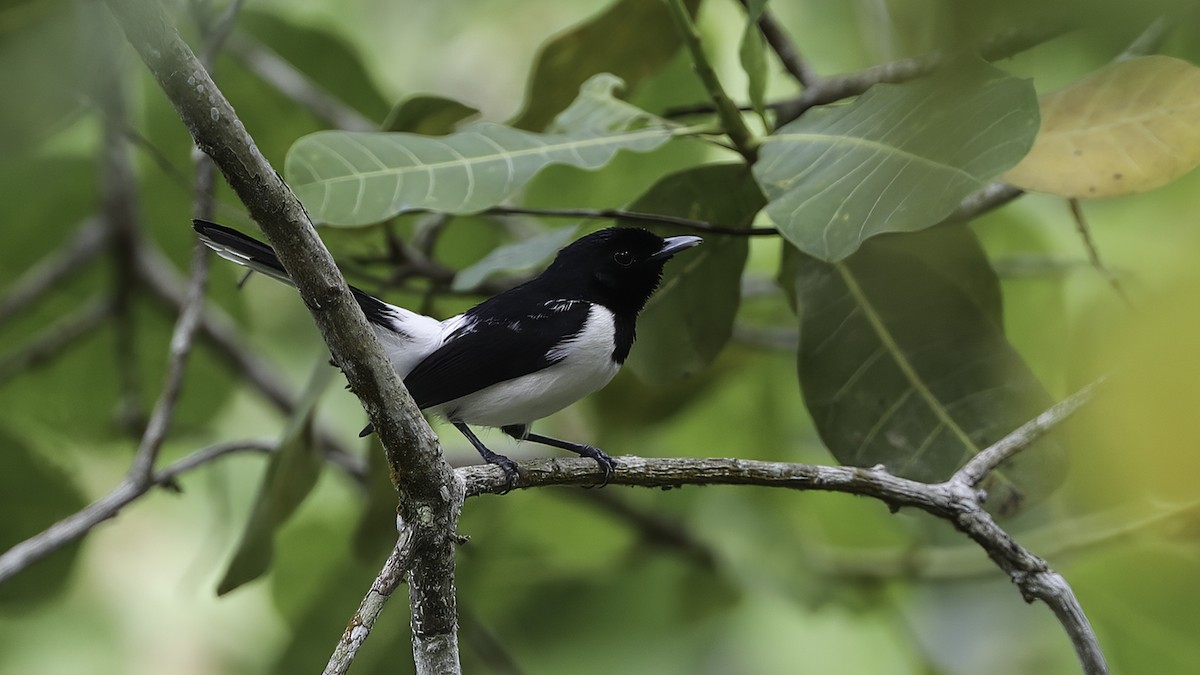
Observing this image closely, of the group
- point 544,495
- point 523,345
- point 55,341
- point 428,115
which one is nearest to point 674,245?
point 523,345

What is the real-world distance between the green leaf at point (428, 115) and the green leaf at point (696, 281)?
545mm

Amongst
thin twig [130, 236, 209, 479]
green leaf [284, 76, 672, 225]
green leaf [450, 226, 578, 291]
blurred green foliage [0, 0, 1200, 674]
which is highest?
green leaf [284, 76, 672, 225]

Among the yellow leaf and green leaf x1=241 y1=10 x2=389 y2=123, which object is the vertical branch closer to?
the yellow leaf

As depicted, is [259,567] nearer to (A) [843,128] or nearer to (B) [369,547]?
(B) [369,547]

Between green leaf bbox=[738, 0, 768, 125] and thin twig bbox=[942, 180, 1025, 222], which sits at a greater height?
green leaf bbox=[738, 0, 768, 125]

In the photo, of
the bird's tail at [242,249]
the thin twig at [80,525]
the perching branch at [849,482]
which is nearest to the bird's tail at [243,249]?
the bird's tail at [242,249]

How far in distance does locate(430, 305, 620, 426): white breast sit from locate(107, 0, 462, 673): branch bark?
771 millimetres

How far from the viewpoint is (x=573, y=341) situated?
235 centimetres

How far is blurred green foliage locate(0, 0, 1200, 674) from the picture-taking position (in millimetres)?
2881

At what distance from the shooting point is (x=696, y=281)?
2348mm

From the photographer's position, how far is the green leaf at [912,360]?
211 centimetres

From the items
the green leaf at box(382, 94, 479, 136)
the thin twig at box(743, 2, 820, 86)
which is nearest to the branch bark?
the green leaf at box(382, 94, 479, 136)

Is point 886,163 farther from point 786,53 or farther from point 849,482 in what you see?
point 786,53

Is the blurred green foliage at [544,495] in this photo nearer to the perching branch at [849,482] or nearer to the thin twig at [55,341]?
the thin twig at [55,341]
